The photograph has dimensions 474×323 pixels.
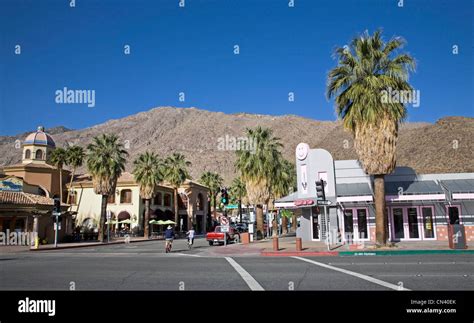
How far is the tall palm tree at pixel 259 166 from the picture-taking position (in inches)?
1415

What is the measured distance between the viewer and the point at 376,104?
20750mm

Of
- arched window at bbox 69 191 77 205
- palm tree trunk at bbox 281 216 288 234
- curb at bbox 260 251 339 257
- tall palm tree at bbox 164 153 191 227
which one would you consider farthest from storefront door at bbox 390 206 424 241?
arched window at bbox 69 191 77 205

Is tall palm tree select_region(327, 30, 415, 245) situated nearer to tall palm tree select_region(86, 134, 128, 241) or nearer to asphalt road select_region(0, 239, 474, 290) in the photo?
asphalt road select_region(0, 239, 474, 290)

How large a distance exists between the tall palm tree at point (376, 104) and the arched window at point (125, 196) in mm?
38838

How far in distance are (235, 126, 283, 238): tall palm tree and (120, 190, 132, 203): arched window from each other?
23.2m

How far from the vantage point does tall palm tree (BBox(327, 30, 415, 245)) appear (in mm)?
20812

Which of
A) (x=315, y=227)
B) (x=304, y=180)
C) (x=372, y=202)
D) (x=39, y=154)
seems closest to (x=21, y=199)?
(x=39, y=154)

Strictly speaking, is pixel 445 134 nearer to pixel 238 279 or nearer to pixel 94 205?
pixel 94 205

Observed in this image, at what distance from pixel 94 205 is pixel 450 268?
49006 mm

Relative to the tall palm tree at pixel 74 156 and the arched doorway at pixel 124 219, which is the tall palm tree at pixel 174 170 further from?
the tall palm tree at pixel 74 156

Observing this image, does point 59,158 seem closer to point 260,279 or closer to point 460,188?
point 460,188

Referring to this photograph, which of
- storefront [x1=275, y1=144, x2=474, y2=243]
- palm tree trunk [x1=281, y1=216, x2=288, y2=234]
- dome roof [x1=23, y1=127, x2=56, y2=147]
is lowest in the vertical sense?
palm tree trunk [x1=281, y1=216, x2=288, y2=234]

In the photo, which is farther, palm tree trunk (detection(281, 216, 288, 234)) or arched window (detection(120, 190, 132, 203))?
palm tree trunk (detection(281, 216, 288, 234))
